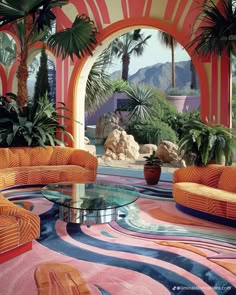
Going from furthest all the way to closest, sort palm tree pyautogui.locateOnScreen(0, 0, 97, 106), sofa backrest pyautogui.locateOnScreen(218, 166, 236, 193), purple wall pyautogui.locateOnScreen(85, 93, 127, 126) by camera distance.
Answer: purple wall pyautogui.locateOnScreen(85, 93, 127, 126) → palm tree pyautogui.locateOnScreen(0, 0, 97, 106) → sofa backrest pyautogui.locateOnScreen(218, 166, 236, 193)

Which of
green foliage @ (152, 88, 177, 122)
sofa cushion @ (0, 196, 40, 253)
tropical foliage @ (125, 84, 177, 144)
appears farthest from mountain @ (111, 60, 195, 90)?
sofa cushion @ (0, 196, 40, 253)

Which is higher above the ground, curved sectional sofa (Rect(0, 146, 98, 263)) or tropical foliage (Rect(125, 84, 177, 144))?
tropical foliage (Rect(125, 84, 177, 144))

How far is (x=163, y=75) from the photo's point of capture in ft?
102

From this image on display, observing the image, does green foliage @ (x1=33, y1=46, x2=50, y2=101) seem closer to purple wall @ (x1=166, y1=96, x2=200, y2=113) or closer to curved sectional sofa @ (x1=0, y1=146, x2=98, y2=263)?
curved sectional sofa @ (x1=0, y1=146, x2=98, y2=263)

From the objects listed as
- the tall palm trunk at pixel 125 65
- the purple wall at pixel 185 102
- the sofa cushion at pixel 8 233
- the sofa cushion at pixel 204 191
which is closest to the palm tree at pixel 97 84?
the sofa cushion at pixel 204 191

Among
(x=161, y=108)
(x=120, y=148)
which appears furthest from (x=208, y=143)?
(x=161, y=108)

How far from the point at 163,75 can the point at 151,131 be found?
19.3m

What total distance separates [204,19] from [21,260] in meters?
5.11

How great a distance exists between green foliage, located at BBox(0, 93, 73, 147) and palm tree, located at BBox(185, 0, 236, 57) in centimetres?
313

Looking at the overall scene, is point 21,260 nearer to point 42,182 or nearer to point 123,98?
point 42,182

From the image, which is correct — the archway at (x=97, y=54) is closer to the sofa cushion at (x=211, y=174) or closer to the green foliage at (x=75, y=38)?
the green foliage at (x=75, y=38)

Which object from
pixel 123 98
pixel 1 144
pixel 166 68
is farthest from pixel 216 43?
pixel 166 68

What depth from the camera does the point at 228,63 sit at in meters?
6.65

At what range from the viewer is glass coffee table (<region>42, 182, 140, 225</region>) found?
4512 mm
